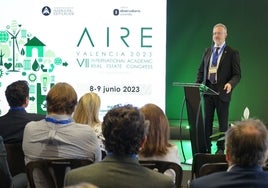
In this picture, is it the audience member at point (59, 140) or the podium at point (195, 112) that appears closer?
the audience member at point (59, 140)

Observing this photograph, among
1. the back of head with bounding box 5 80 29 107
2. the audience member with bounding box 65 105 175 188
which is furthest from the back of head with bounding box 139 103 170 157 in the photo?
the back of head with bounding box 5 80 29 107

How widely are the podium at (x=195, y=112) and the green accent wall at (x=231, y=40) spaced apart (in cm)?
245

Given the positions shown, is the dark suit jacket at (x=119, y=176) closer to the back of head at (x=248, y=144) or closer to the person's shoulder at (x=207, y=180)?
the person's shoulder at (x=207, y=180)

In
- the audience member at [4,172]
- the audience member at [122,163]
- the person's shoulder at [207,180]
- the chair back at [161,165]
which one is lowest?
the audience member at [4,172]

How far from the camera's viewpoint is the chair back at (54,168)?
2.72 meters

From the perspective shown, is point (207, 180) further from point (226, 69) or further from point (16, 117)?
point (226, 69)

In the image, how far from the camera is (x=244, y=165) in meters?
2.18

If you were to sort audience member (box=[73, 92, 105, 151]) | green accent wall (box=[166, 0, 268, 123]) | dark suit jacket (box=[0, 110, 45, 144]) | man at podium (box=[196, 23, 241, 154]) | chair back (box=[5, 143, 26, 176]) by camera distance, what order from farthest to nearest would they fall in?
green accent wall (box=[166, 0, 268, 123]) → man at podium (box=[196, 23, 241, 154]) → audience member (box=[73, 92, 105, 151]) → dark suit jacket (box=[0, 110, 45, 144]) → chair back (box=[5, 143, 26, 176])

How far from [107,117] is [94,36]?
4382mm

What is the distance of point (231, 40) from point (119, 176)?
5.76 m

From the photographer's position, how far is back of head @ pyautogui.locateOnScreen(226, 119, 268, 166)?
2.18 meters

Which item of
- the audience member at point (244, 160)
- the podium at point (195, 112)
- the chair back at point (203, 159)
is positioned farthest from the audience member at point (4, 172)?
the podium at point (195, 112)

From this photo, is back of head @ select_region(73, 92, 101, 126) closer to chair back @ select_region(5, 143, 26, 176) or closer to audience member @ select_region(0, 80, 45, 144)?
audience member @ select_region(0, 80, 45, 144)

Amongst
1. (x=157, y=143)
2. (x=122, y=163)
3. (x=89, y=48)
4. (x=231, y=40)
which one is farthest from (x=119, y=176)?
(x=231, y=40)
